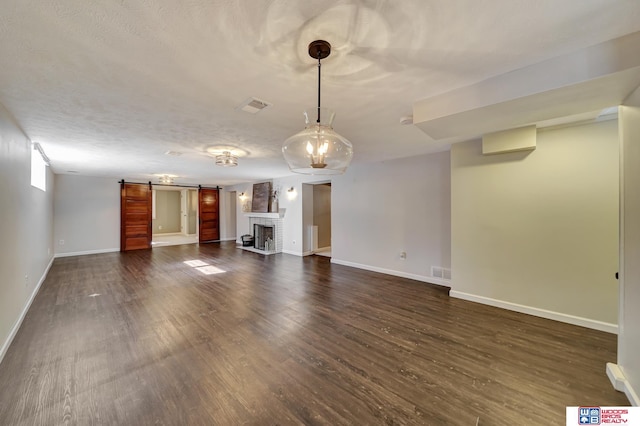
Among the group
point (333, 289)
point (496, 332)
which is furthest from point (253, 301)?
point (496, 332)

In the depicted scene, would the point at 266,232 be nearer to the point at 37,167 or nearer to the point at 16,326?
the point at 37,167

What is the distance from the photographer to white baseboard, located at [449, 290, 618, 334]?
2732 mm

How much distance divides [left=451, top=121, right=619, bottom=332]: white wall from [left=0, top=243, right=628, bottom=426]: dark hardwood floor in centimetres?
30

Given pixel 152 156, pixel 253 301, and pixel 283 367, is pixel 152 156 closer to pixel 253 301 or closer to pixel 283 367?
pixel 253 301

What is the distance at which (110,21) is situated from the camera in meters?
1.25

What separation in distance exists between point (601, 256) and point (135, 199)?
11.0 m

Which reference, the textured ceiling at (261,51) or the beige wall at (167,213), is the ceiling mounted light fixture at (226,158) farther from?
the beige wall at (167,213)

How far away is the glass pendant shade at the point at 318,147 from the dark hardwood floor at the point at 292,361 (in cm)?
175

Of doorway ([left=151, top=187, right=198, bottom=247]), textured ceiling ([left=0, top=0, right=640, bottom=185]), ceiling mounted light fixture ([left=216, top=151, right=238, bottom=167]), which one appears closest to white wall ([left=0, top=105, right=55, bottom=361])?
textured ceiling ([left=0, top=0, right=640, bottom=185])

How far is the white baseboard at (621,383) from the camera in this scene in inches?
66.4

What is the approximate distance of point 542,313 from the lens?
3.07 m

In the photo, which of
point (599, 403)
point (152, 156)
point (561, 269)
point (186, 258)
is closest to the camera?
point (599, 403)

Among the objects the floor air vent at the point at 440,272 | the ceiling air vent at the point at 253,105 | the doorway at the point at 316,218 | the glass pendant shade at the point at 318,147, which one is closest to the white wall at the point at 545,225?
the floor air vent at the point at 440,272

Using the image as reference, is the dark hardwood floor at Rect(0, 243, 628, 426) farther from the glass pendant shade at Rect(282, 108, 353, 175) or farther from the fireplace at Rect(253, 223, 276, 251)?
the fireplace at Rect(253, 223, 276, 251)
